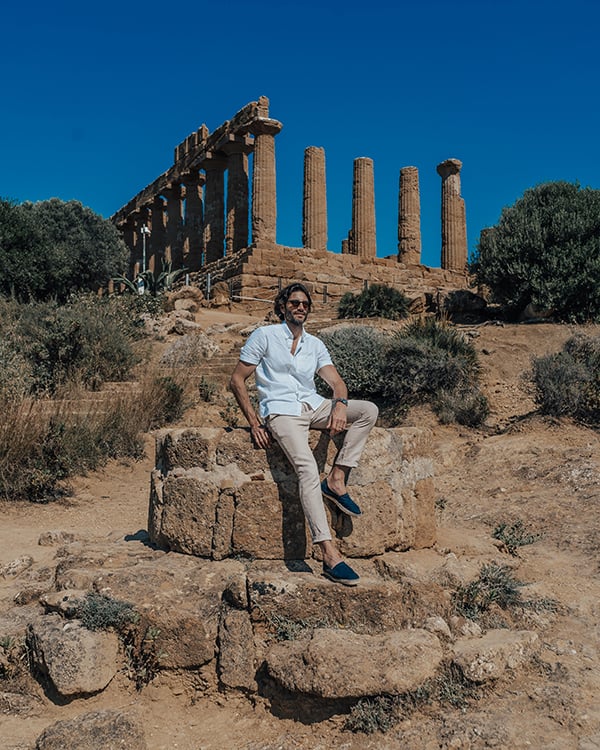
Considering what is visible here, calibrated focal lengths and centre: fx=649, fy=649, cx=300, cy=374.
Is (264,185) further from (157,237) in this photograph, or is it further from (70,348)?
(70,348)

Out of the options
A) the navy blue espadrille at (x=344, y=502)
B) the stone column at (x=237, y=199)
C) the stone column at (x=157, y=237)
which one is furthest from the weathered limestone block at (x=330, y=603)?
the stone column at (x=157, y=237)

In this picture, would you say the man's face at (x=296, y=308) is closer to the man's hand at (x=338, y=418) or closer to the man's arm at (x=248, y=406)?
the man's arm at (x=248, y=406)

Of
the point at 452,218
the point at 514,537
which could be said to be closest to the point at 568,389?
the point at 514,537

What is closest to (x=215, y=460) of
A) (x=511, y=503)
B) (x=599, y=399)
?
(x=511, y=503)

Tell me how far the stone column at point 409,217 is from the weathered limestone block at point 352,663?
24.3 meters

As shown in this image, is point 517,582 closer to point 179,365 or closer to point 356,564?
point 356,564

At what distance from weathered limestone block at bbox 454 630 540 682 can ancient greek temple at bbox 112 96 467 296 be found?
18.4 m

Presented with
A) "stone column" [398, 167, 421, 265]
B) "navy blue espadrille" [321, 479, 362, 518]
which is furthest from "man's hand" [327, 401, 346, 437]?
"stone column" [398, 167, 421, 265]

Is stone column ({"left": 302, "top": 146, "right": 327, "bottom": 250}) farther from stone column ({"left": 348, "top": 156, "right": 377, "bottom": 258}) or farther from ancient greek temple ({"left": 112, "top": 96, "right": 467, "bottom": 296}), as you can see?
stone column ({"left": 348, "top": 156, "right": 377, "bottom": 258})

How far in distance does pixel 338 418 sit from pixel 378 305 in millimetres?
13400

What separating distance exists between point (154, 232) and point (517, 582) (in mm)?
31075

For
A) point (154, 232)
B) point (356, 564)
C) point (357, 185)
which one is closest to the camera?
point (356, 564)

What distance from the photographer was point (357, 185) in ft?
86.1

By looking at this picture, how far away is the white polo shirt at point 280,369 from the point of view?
398 centimetres
